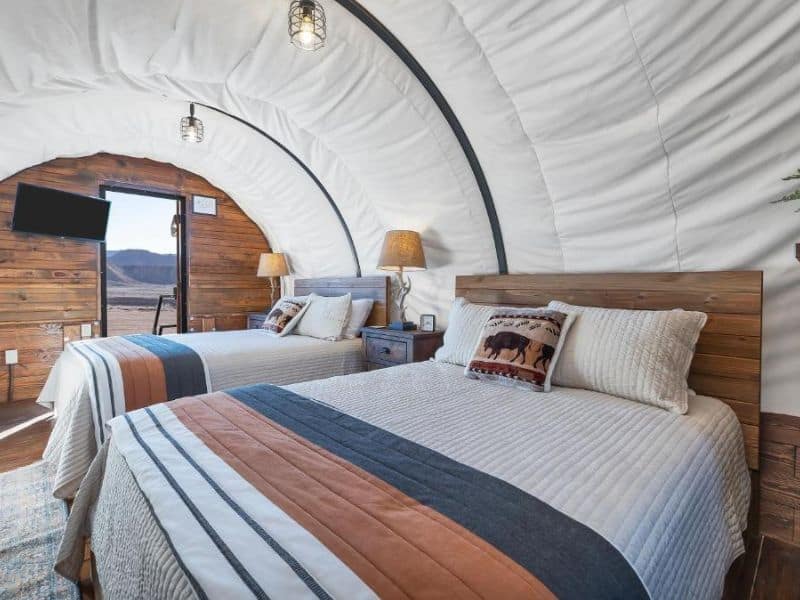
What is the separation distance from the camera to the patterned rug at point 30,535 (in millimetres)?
1528

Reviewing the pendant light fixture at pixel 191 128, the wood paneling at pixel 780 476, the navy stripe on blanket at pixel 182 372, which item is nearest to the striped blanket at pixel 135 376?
the navy stripe on blanket at pixel 182 372

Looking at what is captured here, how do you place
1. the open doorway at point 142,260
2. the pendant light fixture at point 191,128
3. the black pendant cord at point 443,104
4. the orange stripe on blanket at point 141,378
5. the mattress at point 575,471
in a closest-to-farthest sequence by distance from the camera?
the mattress at point 575,471, the black pendant cord at point 443,104, the orange stripe on blanket at point 141,378, the pendant light fixture at point 191,128, the open doorway at point 142,260

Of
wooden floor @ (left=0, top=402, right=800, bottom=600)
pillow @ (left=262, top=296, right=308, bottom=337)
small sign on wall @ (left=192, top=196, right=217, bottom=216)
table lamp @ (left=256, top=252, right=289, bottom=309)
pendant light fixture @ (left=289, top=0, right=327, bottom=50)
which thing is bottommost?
wooden floor @ (left=0, top=402, right=800, bottom=600)

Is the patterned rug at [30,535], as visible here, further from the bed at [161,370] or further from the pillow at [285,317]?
the pillow at [285,317]

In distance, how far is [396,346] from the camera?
3.03 metres

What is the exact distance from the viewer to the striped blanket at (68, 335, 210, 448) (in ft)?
7.00

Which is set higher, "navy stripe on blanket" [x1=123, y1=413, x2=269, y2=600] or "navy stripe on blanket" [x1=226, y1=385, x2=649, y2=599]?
"navy stripe on blanket" [x1=226, y1=385, x2=649, y2=599]

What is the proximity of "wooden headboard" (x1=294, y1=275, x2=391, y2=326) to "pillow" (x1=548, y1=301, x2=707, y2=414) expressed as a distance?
196cm

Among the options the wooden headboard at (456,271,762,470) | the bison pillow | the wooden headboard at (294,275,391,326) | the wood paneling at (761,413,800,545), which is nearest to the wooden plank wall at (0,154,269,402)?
the wooden headboard at (294,275,391,326)

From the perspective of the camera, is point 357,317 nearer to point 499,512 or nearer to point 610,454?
point 610,454

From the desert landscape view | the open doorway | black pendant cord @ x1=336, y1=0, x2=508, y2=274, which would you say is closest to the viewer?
black pendant cord @ x1=336, y1=0, x2=508, y2=274

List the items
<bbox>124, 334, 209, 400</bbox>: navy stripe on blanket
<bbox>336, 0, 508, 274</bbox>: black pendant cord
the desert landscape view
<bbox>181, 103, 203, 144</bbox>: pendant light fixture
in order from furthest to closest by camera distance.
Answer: the desert landscape view → <bbox>181, 103, 203, 144</bbox>: pendant light fixture → <bbox>124, 334, 209, 400</bbox>: navy stripe on blanket → <bbox>336, 0, 508, 274</bbox>: black pendant cord

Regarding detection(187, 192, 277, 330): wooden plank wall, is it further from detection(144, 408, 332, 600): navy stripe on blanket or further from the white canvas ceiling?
detection(144, 408, 332, 600): navy stripe on blanket

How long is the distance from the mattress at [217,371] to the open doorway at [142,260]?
5.37 feet
